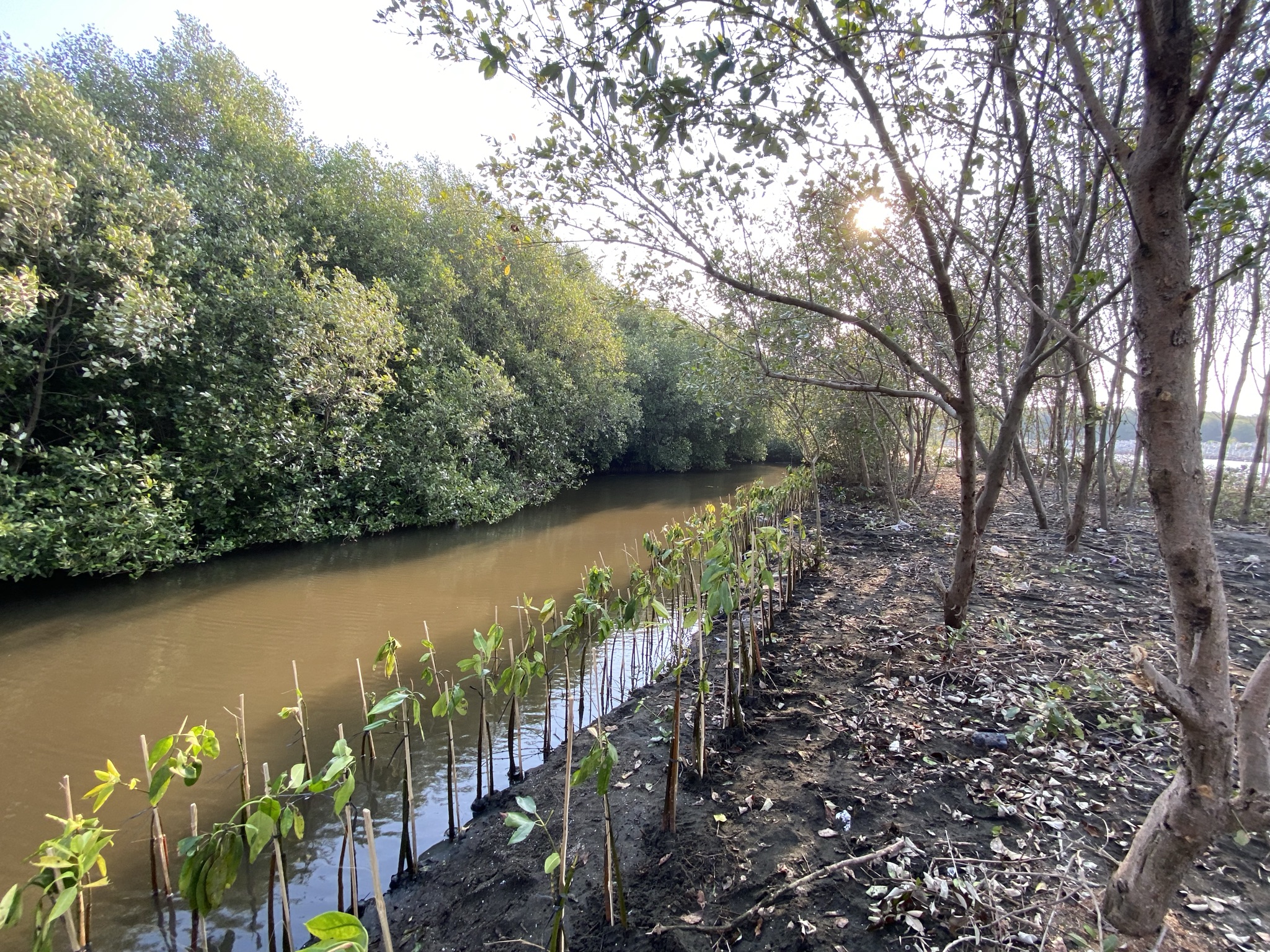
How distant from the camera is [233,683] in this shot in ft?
18.5

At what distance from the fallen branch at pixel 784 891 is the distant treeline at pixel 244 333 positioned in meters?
4.08

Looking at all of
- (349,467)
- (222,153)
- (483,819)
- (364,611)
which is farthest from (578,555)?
(222,153)

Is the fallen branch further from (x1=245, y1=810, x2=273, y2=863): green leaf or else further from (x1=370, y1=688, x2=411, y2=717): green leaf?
(x1=245, y1=810, x2=273, y2=863): green leaf

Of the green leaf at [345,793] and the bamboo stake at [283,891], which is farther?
the bamboo stake at [283,891]

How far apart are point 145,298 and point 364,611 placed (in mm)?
5483

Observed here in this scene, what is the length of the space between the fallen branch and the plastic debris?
3.53 feet

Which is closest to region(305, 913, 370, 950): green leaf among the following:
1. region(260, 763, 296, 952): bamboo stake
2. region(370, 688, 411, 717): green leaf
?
region(370, 688, 411, 717): green leaf

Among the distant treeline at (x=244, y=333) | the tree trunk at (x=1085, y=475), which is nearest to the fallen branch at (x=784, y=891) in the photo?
the distant treeline at (x=244, y=333)

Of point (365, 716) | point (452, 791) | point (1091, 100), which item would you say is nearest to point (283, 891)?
point (452, 791)

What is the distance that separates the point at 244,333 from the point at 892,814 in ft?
39.2

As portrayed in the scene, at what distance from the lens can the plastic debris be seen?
318 centimetres

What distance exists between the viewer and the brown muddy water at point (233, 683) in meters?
3.24

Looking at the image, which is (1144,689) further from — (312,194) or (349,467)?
(312,194)

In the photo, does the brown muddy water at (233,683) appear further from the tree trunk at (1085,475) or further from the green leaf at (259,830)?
the tree trunk at (1085,475)
